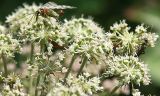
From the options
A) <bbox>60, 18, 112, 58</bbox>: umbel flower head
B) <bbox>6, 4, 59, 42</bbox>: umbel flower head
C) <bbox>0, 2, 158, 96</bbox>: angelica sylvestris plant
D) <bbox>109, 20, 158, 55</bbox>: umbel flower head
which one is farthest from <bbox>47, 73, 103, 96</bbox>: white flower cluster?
<bbox>6, 4, 59, 42</bbox>: umbel flower head

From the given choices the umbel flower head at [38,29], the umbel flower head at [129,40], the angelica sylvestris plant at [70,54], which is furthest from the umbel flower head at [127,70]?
the umbel flower head at [38,29]

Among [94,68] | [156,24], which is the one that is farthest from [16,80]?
[156,24]

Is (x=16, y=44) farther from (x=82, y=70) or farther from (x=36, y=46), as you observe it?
(x=82, y=70)

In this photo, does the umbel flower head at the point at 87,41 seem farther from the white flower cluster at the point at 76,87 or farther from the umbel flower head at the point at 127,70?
the white flower cluster at the point at 76,87

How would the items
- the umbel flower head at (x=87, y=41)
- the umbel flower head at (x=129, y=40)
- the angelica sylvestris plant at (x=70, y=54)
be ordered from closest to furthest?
the angelica sylvestris plant at (x=70, y=54) < the umbel flower head at (x=87, y=41) < the umbel flower head at (x=129, y=40)

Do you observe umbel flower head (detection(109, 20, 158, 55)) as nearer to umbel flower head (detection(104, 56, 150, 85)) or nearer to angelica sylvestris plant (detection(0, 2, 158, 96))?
angelica sylvestris plant (detection(0, 2, 158, 96))

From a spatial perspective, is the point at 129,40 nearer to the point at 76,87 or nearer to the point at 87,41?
the point at 87,41
